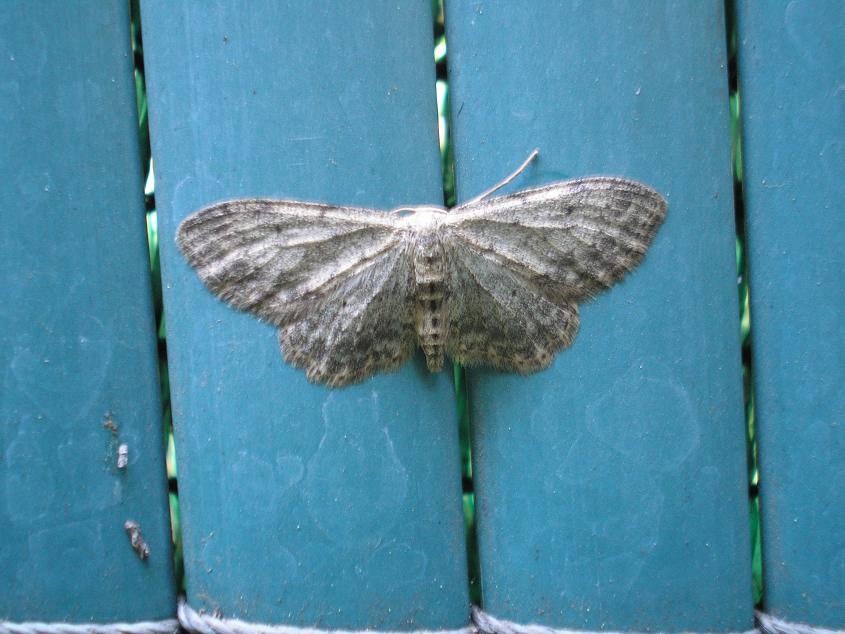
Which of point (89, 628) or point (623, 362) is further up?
point (623, 362)

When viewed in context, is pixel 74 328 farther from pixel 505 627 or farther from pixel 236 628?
pixel 505 627

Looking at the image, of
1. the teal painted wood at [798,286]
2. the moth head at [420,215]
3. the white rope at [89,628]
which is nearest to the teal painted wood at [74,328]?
the white rope at [89,628]

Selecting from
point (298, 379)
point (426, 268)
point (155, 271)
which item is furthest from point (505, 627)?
point (155, 271)

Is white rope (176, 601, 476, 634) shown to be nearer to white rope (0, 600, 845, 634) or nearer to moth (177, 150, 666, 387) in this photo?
white rope (0, 600, 845, 634)

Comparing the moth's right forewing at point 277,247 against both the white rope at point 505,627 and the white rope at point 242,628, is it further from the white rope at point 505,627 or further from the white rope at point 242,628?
the white rope at point 505,627

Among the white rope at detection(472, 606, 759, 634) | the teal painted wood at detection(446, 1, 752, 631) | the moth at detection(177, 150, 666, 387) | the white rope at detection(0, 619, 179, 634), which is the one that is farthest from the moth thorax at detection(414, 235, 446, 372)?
the white rope at detection(0, 619, 179, 634)

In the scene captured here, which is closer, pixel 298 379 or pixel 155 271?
pixel 298 379
